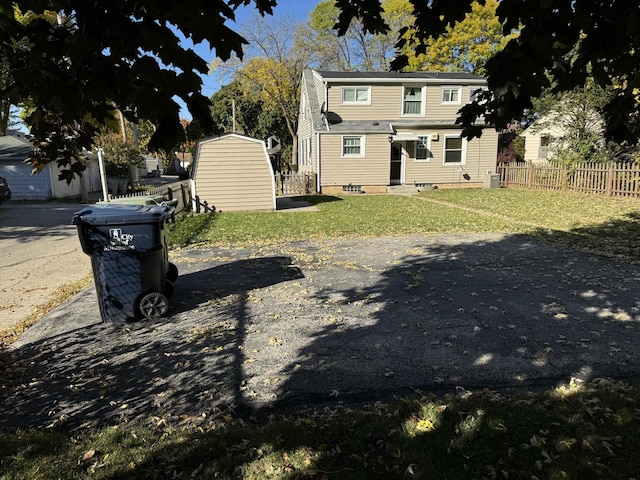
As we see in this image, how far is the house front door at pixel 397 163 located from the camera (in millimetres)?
22297

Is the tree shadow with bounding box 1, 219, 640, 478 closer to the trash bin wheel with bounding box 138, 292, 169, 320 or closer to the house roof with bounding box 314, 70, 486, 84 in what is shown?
the trash bin wheel with bounding box 138, 292, 169, 320

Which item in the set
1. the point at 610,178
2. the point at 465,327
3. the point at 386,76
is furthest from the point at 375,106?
the point at 465,327

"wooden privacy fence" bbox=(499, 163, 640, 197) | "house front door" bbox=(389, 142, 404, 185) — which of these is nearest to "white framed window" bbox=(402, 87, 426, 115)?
"house front door" bbox=(389, 142, 404, 185)

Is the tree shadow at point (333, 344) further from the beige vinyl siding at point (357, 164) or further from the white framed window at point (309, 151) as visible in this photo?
the white framed window at point (309, 151)

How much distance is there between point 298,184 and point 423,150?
22.1ft

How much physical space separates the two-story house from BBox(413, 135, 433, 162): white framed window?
0.04 m

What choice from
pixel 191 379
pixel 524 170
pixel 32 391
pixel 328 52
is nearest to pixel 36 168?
pixel 32 391

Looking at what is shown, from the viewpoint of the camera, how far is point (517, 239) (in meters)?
9.59

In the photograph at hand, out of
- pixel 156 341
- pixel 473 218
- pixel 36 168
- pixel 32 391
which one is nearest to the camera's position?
pixel 36 168

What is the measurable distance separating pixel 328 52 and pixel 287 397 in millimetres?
39311

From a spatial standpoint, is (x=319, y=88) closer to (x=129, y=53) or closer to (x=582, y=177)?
(x=582, y=177)

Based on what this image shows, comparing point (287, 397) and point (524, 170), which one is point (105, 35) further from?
point (524, 170)

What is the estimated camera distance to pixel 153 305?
510 centimetres

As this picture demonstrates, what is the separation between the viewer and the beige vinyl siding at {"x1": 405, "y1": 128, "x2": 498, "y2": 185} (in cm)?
2225
